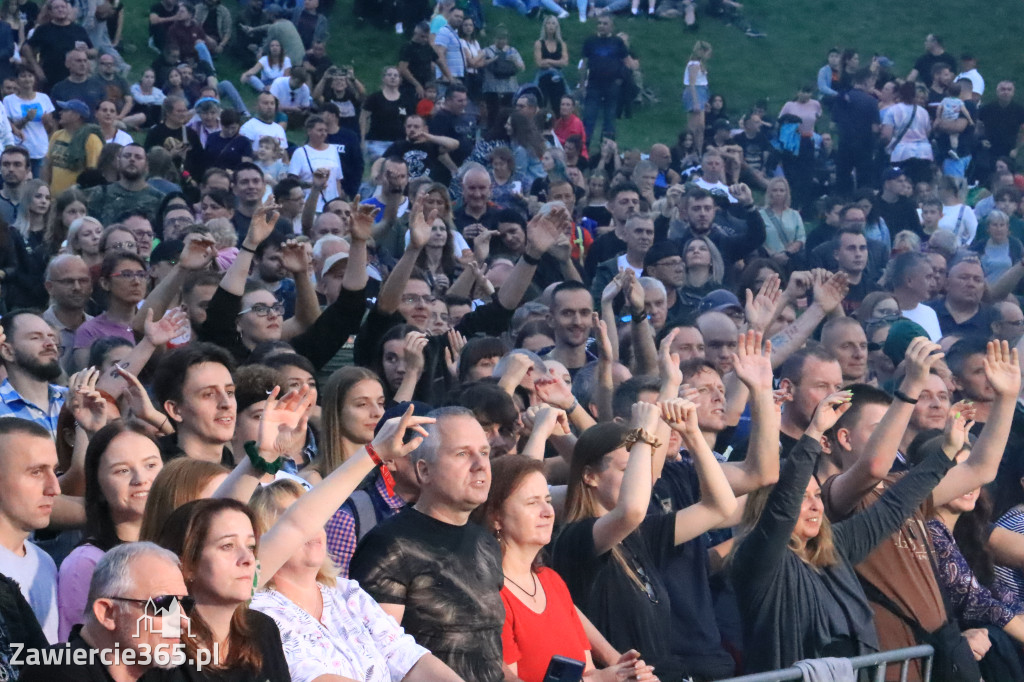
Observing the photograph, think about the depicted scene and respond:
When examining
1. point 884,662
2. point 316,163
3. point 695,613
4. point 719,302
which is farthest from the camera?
point 316,163

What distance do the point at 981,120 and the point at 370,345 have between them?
13263 millimetres

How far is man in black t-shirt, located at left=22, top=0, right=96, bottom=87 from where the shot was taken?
1504 centimetres

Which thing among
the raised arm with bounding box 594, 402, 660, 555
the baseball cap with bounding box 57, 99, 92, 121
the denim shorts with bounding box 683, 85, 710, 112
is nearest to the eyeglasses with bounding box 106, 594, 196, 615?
the raised arm with bounding box 594, 402, 660, 555

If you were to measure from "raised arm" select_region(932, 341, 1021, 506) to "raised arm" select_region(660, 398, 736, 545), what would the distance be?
4.55 ft

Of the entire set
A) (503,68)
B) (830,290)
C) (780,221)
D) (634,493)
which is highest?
(634,493)

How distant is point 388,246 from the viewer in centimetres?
1063

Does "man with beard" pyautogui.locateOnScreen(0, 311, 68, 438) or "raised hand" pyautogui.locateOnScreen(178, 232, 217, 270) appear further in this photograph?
"raised hand" pyautogui.locateOnScreen(178, 232, 217, 270)

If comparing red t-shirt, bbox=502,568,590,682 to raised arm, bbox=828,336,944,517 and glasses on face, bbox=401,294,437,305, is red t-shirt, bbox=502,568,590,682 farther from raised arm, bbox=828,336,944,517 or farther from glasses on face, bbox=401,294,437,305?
glasses on face, bbox=401,294,437,305

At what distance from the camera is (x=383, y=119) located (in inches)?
610

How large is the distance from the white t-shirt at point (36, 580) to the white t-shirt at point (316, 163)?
879 centimetres

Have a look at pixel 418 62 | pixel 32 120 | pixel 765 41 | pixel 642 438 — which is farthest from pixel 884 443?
pixel 765 41

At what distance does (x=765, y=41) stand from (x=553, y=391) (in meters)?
18.3

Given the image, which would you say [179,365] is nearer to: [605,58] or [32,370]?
[32,370]

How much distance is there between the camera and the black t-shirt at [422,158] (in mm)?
13484
